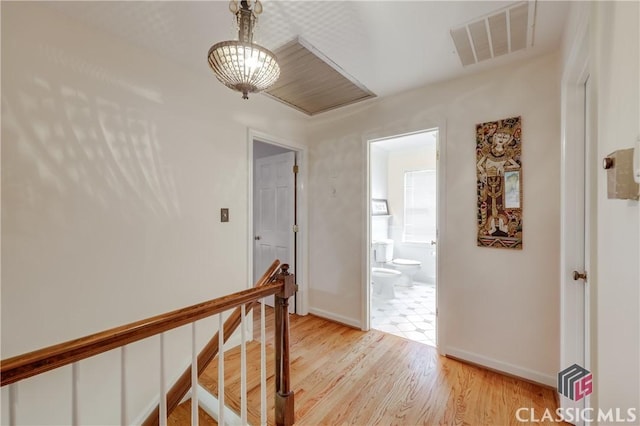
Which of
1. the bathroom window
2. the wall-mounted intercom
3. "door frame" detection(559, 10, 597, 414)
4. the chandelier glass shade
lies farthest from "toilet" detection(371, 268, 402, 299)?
the wall-mounted intercom

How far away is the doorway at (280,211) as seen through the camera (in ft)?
10.5

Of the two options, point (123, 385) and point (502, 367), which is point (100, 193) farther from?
point (502, 367)

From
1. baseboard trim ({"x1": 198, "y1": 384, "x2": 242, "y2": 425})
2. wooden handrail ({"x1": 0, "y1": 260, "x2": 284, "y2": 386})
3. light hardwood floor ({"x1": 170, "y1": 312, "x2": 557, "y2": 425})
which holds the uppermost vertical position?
wooden handrail ({"x1": 0, "y1": 260, "x2": 284, "y2": 386})

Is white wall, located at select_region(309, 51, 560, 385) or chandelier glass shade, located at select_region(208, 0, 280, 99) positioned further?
white wall, located at select_region(309, 51, 560, 385)

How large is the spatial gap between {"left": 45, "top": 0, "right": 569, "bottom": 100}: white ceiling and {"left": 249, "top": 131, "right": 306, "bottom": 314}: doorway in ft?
3.86

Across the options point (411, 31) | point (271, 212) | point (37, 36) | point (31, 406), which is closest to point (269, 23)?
point (411, 31)

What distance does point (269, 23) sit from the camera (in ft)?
5.20

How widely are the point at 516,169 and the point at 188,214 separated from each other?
2542 mm

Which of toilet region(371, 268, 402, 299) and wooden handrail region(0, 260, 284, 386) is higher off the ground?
wooden handrail region(0, 260, 284, 386)

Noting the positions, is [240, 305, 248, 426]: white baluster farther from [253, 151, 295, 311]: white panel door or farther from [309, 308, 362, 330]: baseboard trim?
[253, 151, 295, 311]: white panel door

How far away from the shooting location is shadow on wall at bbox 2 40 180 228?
1374 mm

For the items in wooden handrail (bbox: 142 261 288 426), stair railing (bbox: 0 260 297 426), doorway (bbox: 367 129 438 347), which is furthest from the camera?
doorway (bbox: 367 129 438 347)

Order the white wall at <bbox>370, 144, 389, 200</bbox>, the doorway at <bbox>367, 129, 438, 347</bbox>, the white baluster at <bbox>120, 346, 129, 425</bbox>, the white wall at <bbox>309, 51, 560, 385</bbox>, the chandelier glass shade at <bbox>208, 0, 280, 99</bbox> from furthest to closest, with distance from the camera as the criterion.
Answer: the white wall at <bbox>370, 144, 389, 200</bbox>, the doorway at <bbox>367, 129, 438, 347</bbox>, the white wall at <bbox>309, 51, 560, 385</bbox>, the chandelier glass shade at <bbox>208, 0, 280, 99</bbox>, the white baluster at <bbox>120, 346, 129, 425</bbox>

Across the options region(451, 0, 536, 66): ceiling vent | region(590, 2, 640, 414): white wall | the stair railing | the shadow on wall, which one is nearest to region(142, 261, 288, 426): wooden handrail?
the stair railing
